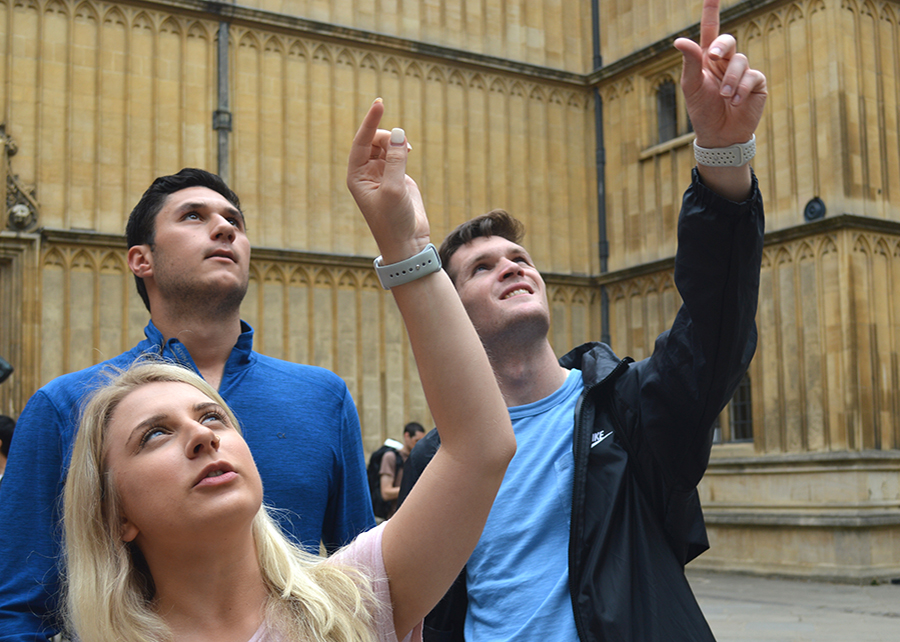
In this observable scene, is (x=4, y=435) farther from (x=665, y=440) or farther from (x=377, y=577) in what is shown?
(x=377, y=577)

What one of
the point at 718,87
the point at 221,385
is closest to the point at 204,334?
Result: the point at 221,385

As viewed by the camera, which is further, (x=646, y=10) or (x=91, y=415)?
(x=646, y=10)

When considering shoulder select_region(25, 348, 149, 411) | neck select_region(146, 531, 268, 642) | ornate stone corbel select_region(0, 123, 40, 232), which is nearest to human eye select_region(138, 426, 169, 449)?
neck select_region(146, 531, 268, 642)

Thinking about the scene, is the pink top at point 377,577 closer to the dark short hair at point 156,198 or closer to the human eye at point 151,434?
the human eye at point 151,434

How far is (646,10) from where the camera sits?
42.4 feet

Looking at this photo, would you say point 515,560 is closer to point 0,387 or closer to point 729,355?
point 729,355

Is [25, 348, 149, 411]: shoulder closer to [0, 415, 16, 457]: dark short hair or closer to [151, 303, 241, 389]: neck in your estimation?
[151, 303, 241, 389]: neck

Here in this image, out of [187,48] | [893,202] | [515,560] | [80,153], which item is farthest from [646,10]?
[515,560]

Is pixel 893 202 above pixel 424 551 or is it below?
above

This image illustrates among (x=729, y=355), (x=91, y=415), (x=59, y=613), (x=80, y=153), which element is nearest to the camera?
(x=91, y=415)

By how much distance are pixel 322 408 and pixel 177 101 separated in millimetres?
9808

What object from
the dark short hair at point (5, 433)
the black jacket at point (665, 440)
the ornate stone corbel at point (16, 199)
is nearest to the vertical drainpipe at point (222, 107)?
the ornate stone corbel at point (16, 199)

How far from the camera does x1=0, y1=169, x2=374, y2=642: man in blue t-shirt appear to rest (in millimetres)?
1646

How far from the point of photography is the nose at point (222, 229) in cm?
185
